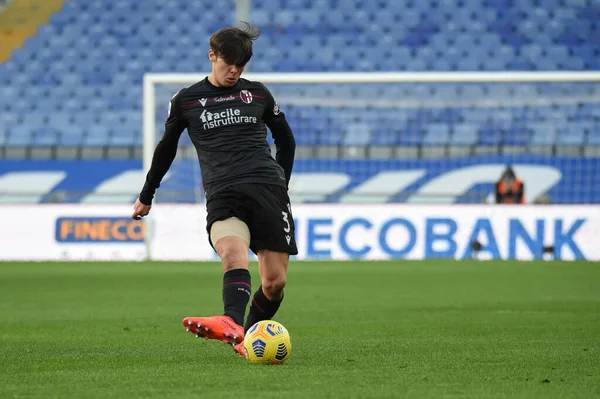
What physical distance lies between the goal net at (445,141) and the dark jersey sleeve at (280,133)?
14.1 metres

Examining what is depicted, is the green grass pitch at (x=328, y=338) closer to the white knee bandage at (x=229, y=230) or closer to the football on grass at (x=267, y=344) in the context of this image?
the football on grass at (x=267, y=344)

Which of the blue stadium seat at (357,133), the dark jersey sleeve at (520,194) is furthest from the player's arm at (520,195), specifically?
the blue stadium seat at (357,133)

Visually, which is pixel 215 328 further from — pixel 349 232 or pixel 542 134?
pixel 542 134

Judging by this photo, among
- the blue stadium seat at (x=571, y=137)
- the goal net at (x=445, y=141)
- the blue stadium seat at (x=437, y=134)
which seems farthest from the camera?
the blue stadium seat at (x=437, y=134)

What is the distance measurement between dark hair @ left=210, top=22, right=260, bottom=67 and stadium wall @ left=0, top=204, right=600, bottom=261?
12502mm

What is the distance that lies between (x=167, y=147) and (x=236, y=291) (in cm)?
91

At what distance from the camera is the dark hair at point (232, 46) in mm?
5762

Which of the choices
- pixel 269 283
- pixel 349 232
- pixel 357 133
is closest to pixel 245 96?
pixel 269 283

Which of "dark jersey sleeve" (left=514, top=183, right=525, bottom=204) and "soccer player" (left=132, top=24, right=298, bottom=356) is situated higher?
"soccer player" (left=132, top=24, right=298, bottom=356)

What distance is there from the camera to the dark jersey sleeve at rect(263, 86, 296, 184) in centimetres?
620

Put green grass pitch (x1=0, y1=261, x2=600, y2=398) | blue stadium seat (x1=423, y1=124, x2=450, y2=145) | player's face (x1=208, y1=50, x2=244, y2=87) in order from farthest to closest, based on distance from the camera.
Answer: blue stadium seat (x1=423, y1=124, x2=450, y2=145), player's face (x1=208, y1=50, x2=244, y2=87), green grass pitch (x1=0, y1=261, x2=600, y2=398)

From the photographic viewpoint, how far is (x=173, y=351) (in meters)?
6.36

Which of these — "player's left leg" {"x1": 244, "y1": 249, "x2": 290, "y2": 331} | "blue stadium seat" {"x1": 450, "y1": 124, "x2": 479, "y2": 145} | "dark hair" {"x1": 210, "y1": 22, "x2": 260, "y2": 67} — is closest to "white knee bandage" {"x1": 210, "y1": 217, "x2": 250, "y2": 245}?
"player's left leg" {"x1": 244, "y1": 249, "x2": 290, "y2": 331}

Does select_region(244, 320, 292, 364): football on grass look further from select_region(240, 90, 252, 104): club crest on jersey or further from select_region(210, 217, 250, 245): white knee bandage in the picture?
select_region(240, 90, 252, 104): club crest on jersey
